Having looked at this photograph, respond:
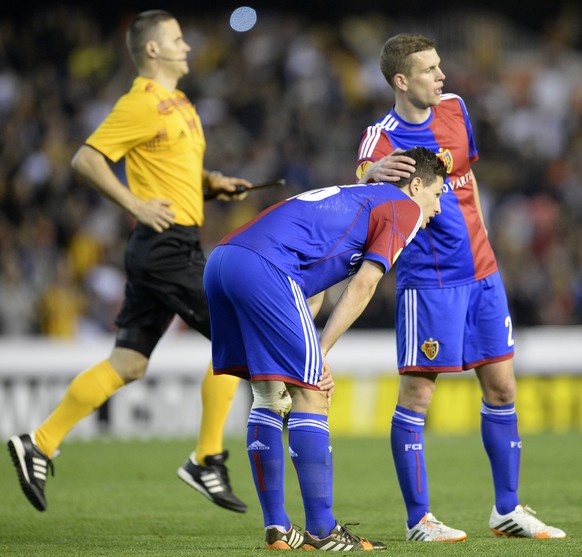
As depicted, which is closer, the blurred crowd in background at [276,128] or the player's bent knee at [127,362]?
the player's bent knee at [127,362]

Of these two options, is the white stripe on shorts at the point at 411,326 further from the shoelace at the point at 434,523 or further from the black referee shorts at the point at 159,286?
the black referee shorts at the point at 159,286

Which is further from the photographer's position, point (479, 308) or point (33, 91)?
point (33, 91)

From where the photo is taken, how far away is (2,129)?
15.2m

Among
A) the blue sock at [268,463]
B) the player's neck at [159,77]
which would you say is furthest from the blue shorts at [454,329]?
the player's neck at [159,77]

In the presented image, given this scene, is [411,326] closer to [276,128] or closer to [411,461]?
[411,461]

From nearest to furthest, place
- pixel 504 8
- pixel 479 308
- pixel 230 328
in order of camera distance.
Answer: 1. pixel 230 328
2. pixel 479 308
3. pixel 504 8

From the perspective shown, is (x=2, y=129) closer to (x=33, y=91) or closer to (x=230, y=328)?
(x=33, y=91)

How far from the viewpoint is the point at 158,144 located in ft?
20.4

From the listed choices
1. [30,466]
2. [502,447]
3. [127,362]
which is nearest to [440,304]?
[502,447]

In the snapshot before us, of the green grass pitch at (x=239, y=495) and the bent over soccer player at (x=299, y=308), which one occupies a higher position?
the bent over soccer player at (x=299, y=308)

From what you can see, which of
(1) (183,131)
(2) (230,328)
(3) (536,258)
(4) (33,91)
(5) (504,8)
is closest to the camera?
(2) (230,328)

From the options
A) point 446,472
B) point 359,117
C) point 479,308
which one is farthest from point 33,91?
point 479,308

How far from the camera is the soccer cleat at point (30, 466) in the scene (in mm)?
5762

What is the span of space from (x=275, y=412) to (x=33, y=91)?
11.9 metres
